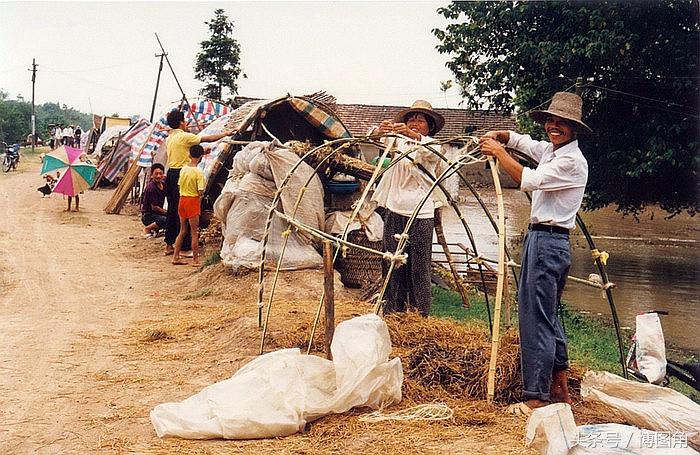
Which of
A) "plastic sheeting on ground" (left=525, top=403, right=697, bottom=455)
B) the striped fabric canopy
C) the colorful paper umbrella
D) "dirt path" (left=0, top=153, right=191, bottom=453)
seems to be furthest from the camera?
the colorful paper umbrella

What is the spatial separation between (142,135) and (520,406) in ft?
48.6

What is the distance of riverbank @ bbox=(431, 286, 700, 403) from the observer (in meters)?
6.79

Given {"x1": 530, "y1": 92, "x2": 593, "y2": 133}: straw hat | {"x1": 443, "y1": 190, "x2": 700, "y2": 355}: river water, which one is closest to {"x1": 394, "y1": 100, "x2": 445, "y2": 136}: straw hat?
{"x1": 530, "y1": 92, "x2": 593, "y2": 133}: straw hat

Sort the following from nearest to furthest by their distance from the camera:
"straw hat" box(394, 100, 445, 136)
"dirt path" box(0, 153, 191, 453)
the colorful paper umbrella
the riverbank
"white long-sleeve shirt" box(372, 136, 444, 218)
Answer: "dirt path" box(0, 153, 191, 453) < "straw hat" box(394, 100, 445, 136) < "white long-sleeve shirt" box(372, 136, 444, 218) < the riverbank < the colorful paper umbrella

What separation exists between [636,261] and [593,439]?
13.4 metres

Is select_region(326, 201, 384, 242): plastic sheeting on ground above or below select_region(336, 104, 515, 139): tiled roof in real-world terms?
below

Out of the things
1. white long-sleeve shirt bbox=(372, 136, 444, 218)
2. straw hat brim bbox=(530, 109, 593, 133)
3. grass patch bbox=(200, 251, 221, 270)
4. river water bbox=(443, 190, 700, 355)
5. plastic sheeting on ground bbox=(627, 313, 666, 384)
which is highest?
straw hat brim bbox=(530, 109, 593, 133)

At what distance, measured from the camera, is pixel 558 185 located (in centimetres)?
396

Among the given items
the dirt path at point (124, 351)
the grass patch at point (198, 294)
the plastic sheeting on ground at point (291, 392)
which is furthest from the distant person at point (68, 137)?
the plastic sheeting on ground at point (291, 392)

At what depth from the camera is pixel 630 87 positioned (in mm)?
11852

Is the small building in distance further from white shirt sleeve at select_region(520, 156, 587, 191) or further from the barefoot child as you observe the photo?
white shirt sleeve at select_region(520, 156, 587, 191)

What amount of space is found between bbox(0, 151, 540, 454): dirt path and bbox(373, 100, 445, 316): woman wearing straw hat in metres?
1.18

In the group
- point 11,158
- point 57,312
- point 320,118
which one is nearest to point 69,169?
point 320,118

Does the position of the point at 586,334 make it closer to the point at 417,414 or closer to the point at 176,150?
the point at 417,414
